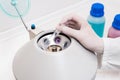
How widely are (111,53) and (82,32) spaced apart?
11cm

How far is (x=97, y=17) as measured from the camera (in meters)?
0.77

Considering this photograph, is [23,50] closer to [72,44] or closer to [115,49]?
[72,44]

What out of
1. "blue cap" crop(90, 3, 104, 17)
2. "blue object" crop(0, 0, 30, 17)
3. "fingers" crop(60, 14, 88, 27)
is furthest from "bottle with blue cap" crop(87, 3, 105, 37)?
"blue object" crop(0, 0, 30, 17)

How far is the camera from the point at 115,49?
636mm

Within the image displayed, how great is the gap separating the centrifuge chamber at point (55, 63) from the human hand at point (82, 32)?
2cm

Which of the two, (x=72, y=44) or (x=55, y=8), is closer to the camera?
(x=72, y=44)

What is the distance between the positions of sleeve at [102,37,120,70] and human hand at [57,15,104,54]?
0.06 ft

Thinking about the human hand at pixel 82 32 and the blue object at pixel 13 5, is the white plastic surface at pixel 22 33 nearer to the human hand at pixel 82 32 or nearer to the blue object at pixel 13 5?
the blue object at pixel 13 5

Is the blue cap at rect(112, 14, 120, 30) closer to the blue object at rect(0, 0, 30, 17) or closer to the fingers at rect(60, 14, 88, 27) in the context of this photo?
the fingers at rect(60, 14, 88, 27)

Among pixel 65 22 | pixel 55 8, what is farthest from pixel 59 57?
pixel 55 8

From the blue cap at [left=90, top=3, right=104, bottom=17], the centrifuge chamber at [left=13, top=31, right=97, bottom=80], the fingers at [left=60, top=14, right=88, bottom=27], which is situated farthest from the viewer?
the blue cap at [left=90, top=3, right=104, bottom=17]

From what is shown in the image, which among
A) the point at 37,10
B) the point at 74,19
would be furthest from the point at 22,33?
the point at 74,19

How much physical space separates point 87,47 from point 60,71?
4.6 inches

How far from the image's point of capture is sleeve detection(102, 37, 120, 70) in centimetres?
63
